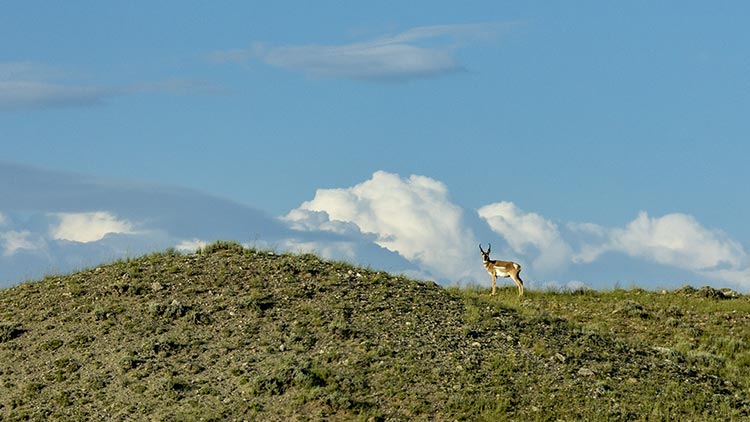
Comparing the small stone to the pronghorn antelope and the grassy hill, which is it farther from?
the pronghorn antelope

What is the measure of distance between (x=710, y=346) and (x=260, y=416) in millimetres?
21464

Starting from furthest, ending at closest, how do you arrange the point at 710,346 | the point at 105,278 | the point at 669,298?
the point at 669,298, the point at 710,346, the point at 105,278

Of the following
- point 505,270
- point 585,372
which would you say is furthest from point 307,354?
point 505,270

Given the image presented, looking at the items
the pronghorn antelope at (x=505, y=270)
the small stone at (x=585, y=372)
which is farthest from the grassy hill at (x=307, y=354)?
the pronghorn antelope at (x=505, y=270)

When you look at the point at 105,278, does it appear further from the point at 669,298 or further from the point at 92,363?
the point at 669,298

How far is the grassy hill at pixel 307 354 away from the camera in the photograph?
96.1 ft

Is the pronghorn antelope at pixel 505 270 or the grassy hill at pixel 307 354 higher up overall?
the pronghorn antelope at pixel 505 270

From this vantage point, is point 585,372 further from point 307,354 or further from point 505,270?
point 505,270

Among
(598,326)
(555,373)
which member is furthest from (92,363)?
(598,326)

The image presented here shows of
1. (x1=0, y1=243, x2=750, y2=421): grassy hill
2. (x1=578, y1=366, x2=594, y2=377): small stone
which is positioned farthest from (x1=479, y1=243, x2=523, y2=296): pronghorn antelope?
(x1=578, y1=366, x2=594, y2=377): small stone

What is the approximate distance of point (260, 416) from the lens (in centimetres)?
2831

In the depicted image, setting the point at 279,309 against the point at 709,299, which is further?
the point at 709,299

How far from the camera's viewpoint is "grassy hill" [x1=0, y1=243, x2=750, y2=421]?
2928 centimetres

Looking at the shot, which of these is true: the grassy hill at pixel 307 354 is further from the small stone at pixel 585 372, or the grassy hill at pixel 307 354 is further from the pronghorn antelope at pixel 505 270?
the pronghorn antelope at pixel 505 270
